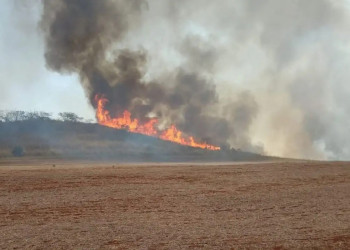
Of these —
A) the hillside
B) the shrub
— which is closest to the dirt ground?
the hillside

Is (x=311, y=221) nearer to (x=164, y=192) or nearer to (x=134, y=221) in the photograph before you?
(x=134, y=221)

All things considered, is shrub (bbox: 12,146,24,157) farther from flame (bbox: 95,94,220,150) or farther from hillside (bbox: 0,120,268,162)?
flame (bbox: 95,94,220,150)

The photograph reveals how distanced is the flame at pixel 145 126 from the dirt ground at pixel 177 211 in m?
68.9

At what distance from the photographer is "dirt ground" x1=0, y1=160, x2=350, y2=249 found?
59.2 feet

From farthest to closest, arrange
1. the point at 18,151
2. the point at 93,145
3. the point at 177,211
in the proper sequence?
the point at 93,145 → the point at 18,151 → the point at 177,211

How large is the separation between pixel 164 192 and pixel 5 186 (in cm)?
1323

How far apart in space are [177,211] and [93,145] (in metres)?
93.0

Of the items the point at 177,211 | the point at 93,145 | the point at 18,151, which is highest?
the point at 93,145

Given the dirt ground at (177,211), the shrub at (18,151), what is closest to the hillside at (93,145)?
the shrub at (18,151)

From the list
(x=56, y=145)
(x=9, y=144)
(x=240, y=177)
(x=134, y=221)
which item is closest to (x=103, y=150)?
(x=56, y=145)

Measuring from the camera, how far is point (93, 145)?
11606cm

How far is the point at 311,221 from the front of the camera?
2167 centimetres

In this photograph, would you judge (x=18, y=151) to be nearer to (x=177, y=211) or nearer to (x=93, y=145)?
(x=93, y=145)

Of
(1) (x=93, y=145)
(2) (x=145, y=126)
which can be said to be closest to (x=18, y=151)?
(1) (x=93, y=145)
